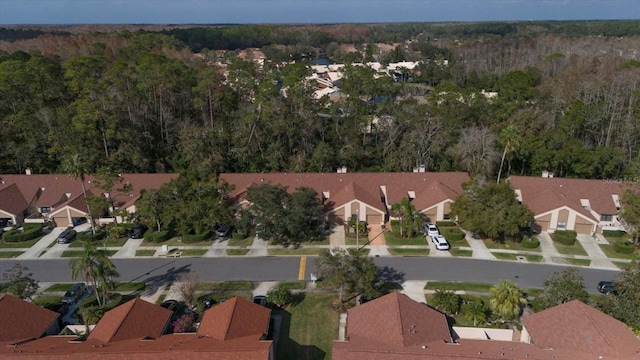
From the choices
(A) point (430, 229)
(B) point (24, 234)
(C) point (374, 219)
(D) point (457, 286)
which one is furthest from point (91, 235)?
(D) point (457, 286)

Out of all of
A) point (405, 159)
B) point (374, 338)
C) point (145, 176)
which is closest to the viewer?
point (374, 338)

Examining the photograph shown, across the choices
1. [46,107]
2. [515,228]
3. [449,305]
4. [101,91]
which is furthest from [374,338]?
[46,107]

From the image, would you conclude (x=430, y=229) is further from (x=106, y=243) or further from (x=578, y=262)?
(x=106, y=243)

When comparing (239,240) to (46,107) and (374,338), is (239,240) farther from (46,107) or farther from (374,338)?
(46,107)

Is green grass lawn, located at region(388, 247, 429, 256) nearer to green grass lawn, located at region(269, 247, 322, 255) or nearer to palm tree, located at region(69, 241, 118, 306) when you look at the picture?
green grass lawn, located at region(269, 247, 322, 255)

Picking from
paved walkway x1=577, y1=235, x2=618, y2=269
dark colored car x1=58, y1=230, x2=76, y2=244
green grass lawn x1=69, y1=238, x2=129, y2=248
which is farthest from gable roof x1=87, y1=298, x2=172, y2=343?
paved walkway x1=577, y1=235, x2=618, y2=269

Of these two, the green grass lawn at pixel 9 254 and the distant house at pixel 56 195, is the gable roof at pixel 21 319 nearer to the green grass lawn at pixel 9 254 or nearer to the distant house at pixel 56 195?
the green grass lawn at pixel 9 254
